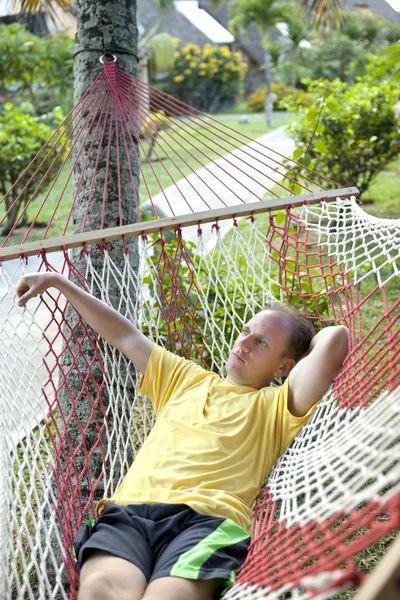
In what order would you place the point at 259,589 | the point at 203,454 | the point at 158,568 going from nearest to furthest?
the point at 259,589, the point at 158,568, the point at 203,454

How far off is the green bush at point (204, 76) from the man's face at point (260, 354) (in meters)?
13.8

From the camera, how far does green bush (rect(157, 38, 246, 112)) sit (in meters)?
15.3

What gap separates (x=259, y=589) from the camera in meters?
1.23

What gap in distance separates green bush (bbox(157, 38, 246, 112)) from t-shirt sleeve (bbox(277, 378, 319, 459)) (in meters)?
14.0

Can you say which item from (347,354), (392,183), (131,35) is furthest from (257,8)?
(347,354)

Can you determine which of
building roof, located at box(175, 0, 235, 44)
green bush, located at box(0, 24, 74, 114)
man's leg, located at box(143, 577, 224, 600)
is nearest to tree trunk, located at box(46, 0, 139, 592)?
man's leg, located at box(143, 577, 224, 600)

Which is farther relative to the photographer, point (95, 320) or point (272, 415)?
point (95, 320)

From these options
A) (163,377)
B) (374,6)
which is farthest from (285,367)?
(374,6)

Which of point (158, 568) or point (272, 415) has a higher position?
point (272, 415)

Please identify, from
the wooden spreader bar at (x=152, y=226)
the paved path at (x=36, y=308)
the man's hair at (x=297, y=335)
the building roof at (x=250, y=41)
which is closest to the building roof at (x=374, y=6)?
the building roof at (x=250, y=41)

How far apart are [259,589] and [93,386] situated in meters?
1.00

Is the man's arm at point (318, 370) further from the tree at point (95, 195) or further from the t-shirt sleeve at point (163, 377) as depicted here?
the tree at point (95, 195)

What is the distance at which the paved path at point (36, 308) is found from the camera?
72.4 inches

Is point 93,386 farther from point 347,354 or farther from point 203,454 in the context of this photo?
point 347,354
